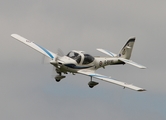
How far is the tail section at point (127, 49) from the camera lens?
69781 millimetres

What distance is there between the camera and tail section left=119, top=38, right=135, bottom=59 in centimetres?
6978

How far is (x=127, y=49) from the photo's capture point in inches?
2776

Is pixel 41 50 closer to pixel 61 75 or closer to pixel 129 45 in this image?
pixel 61 75

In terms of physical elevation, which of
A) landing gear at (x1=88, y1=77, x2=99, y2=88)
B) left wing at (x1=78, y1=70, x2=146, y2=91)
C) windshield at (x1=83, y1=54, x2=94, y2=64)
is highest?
windshield at (x1=83, y1=54, x2=94, y2=64)

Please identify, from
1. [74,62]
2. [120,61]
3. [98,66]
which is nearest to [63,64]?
[74,62]

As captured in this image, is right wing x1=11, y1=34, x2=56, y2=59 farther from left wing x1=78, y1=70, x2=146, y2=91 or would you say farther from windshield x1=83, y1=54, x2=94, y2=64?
left wing x1=78, y1=70, x2=146, y2=91

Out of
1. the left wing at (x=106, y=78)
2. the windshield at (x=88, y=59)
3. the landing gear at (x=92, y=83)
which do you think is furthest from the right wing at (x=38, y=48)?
the landing gear at (x=92, y=83)

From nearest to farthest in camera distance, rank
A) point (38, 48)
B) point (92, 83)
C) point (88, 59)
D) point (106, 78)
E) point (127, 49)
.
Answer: point (106, 78) → point (92, 83) → point (88, 59) → point (38, 48) → point (127, 49)

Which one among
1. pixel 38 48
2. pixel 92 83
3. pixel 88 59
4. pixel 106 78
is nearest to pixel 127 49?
pixel 88 59

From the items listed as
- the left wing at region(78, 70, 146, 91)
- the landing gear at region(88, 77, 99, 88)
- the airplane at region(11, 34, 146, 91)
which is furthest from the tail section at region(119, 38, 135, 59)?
the landing gear at region(88, 77, 99, 88)

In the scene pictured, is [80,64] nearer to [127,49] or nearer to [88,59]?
[88,59]

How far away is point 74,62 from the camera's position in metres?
61.0

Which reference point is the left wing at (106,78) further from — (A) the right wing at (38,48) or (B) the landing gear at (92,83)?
(A) the right wing at (38,48)

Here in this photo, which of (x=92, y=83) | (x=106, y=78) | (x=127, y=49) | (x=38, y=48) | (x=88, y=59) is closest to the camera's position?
(x=106, y=78)
